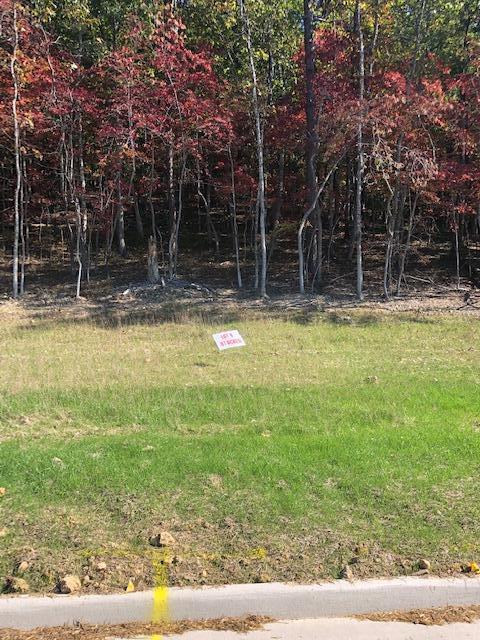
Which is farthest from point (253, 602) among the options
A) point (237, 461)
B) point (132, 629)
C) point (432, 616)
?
point (237, 461)

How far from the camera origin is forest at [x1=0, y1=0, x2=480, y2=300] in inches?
617

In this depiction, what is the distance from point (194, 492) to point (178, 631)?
1.35 meters

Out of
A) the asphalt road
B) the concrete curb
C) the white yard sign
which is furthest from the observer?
the white yard sign

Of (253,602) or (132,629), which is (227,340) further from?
(132,629)

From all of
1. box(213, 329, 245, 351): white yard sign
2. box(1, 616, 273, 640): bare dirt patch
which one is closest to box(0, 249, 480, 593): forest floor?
box(1, 616, 273, 640): bare dirt patch

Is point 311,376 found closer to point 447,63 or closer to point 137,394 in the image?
point 137,394

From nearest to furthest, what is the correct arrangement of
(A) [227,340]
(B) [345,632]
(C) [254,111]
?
(B) [345,632] → (A) [227,340] → (C) [254,111]

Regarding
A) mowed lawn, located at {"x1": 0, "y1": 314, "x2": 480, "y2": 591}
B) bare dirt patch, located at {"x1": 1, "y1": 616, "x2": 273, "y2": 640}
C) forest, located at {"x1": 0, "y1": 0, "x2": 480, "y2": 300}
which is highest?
forest, located at {"x1": 0, "y1": 0, "x2": 480, "y2": 300}

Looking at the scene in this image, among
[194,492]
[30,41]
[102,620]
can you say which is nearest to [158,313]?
[30,41]

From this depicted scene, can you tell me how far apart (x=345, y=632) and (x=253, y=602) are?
0.51 meters

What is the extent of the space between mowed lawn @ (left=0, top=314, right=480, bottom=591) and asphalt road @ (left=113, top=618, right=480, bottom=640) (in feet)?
1.05

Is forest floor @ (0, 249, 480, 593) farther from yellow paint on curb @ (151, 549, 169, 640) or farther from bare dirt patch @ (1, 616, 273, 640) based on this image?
bare dirt patch @ (1, 616, 273, 640)

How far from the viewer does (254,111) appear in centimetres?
1653

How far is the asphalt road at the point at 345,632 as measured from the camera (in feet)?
10.1
